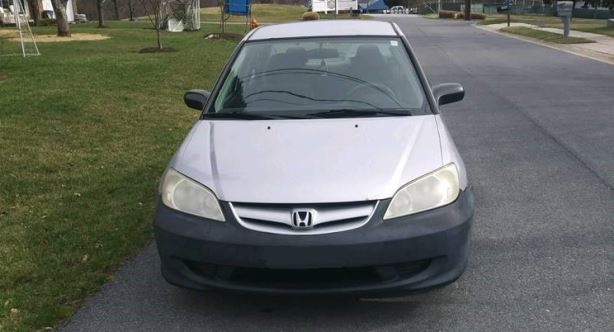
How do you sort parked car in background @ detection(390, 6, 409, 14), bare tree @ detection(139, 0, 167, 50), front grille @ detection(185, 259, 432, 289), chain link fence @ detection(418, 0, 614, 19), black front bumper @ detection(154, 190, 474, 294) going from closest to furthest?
black front bumper @ detection(154, 190, 474, 294) → front grille @ detection(185, 259, 432, 289) → bare tree @ detection(139, 0, 167, 50) → chain link fence @ detection(418, 0, 614, 19) → parked car in background @ detection(390, 6, 409, 14)

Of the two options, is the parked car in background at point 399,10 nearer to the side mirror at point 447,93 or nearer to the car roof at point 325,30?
the car roof at point 325,30

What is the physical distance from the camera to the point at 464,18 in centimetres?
5822

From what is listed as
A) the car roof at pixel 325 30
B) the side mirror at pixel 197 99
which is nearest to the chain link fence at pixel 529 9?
the car roof at pixel 325 30

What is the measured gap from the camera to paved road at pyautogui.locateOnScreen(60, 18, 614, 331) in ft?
11.3

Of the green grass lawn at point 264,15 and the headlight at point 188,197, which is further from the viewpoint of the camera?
the green grass lawn at point 264,15

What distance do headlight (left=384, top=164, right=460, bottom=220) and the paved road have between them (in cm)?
61

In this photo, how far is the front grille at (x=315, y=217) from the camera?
3.12m

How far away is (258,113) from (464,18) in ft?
188

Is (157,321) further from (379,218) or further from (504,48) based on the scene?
(504,48)

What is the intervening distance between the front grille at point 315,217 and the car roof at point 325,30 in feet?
6.99

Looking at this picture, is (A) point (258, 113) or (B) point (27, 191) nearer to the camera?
(A) point (258, 113)

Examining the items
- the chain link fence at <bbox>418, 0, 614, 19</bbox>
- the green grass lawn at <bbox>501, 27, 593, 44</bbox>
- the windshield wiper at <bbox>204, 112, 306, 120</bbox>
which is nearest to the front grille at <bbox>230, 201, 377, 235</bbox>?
the windshield wiper at <bbox>204, 112, 306, 120</bbox>

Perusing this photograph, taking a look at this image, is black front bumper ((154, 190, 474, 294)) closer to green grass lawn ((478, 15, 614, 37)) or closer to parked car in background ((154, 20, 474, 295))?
parked car in background ((154, 20, 474, 295))

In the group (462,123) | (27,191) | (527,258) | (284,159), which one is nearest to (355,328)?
(284,159)
